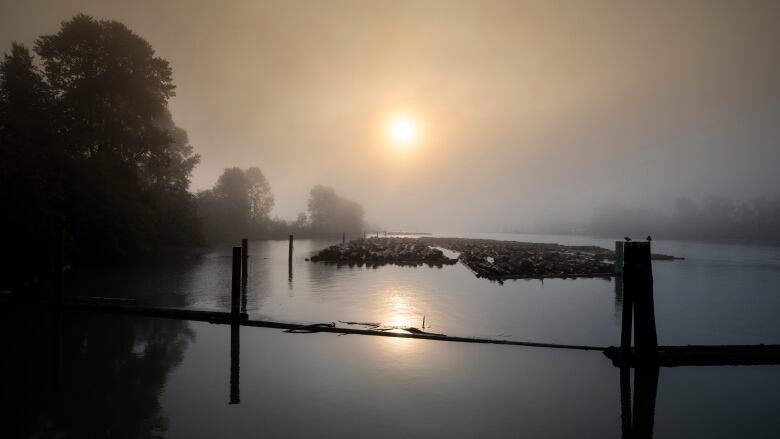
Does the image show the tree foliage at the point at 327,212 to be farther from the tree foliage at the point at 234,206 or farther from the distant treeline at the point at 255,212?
the tree foliage at the point at 234,206

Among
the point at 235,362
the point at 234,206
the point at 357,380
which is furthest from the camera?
the point at 234,206

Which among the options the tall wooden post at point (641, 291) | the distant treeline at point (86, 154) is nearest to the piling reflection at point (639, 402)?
Answer: the tall wooden post at point (641, 291)

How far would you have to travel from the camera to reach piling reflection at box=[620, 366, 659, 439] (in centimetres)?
717

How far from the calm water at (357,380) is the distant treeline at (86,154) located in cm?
778

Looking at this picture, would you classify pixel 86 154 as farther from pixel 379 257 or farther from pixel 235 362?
pixel 235 362

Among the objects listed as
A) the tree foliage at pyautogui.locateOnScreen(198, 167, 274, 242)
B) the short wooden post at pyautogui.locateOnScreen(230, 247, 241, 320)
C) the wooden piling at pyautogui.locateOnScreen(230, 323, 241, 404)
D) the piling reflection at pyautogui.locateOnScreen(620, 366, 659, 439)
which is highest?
the tree foliage at pyautogui.locateOnScreen(198, 167, 274, 242)

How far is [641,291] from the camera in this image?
9.60 metres

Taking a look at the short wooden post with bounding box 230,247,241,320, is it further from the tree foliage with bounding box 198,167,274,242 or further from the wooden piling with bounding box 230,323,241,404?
the tree foliage with bounding box 198,167,274,242

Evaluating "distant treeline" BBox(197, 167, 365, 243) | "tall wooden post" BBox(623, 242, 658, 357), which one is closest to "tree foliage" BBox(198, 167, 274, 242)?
"distant treeline" BBox(197, 167, 365, 243)

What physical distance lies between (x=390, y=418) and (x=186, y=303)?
13.9 meters

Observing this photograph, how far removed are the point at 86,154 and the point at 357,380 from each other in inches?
1503

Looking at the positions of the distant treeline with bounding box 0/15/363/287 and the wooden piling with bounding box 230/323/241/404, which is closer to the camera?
the wooden piling with bounding box 230/323/241/404

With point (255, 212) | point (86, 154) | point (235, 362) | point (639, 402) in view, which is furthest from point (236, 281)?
point (255, 212)

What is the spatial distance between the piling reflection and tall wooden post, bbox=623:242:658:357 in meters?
0.52
